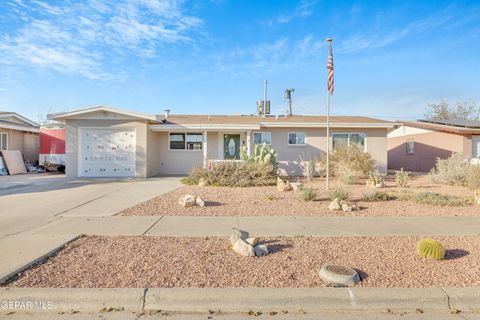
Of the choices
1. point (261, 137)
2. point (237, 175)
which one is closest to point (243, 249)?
point (237, 175)

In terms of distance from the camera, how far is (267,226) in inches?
273

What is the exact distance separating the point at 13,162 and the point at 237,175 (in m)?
15.9

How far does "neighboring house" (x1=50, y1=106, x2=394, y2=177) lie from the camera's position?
17.1 meters

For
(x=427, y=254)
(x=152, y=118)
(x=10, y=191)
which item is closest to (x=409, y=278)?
(x=427, y=254)

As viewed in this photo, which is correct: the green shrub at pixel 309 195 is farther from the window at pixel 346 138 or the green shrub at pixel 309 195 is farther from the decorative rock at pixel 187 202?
the window at pixel 346 138

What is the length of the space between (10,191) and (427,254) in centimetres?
1369

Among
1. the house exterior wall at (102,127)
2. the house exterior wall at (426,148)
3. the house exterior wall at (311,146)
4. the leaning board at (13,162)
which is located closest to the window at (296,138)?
the house exterior wall at (311,146)

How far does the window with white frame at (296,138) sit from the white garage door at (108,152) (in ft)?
29.6

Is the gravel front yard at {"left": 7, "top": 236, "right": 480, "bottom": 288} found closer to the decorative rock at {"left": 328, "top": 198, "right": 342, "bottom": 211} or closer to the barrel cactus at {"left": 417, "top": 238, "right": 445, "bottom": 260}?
the barrel cactus at {"left": 417, "top": 238, "right": 445, "bottom": 260}

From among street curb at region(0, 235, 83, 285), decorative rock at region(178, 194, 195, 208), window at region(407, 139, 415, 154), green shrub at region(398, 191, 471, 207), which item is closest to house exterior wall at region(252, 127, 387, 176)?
window at region(407, 139, 415, 154)

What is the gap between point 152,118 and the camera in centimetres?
1722

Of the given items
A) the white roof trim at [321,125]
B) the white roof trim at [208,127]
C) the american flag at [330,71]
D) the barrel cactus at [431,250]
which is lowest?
the barrel cactus at [431,250]

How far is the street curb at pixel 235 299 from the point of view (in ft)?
12.0

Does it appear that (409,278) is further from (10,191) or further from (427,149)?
(427,149)
